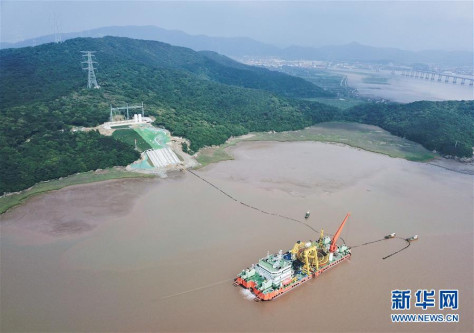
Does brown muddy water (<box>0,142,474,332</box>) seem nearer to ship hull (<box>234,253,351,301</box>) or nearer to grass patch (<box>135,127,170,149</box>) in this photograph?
ship hull (<box>234,253,351,301</box>)

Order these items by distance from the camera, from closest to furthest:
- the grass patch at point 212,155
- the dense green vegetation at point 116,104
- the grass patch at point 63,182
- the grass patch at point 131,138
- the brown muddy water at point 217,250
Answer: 1. the brown muddy water at point 217,250
2. the grass patch at point 63,182
3. the dense green vegetation at point 116,104
4. the grass patch at point 131,138
5. the grass patch at point 212,155

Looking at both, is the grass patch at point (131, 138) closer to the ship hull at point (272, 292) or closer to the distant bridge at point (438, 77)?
the ship hull at point (272, 292)

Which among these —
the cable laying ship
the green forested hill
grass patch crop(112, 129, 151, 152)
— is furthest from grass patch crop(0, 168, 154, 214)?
the cable laying ship

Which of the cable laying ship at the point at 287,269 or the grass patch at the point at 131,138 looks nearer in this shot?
the cable laying ship at the point at 287,269

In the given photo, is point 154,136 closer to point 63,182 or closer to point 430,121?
point 63,182

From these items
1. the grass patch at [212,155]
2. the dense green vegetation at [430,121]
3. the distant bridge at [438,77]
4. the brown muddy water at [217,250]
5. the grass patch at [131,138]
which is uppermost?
the distant bridge at [438,77]

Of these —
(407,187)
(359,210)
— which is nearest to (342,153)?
(407,187)

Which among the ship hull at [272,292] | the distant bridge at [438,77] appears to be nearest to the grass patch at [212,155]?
the ship hull at [272,292]

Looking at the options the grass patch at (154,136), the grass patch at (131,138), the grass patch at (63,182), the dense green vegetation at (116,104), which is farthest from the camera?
the grass patch at (154,136)
